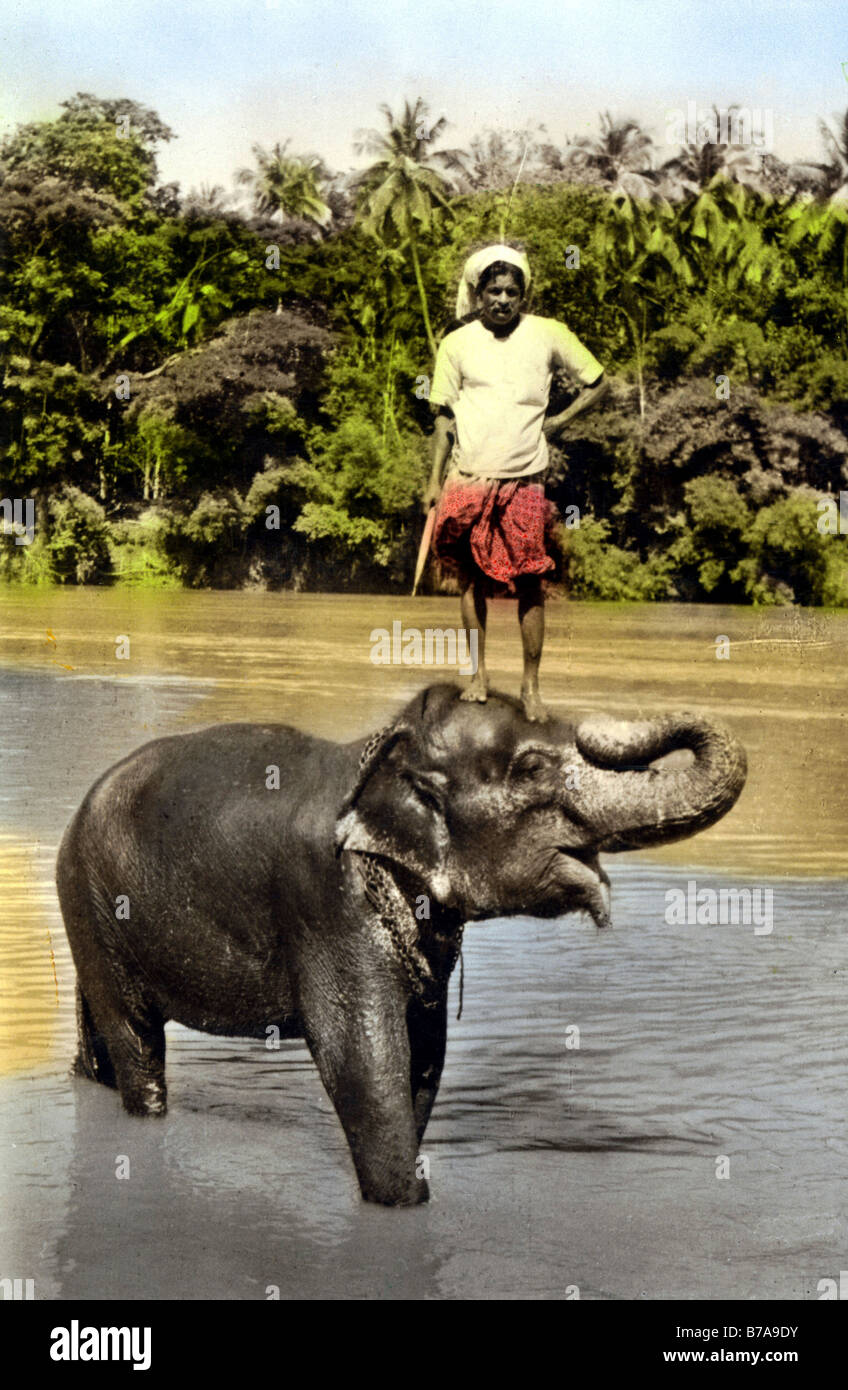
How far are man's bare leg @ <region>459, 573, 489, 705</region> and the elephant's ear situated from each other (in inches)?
8.2

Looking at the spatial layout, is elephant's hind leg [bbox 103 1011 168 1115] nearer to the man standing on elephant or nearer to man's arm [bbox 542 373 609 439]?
the man standing on elephant

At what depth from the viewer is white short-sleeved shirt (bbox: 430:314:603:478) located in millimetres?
7027

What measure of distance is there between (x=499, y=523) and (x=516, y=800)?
104 centimetres

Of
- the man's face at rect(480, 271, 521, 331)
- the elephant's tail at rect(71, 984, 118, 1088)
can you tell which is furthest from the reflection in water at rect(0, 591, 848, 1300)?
the man's face at rect(480, 271, 521, 331)

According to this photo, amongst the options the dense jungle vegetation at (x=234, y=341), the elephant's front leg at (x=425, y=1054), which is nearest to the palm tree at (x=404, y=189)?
the dense jungle vegetation at (x=234, y=341)

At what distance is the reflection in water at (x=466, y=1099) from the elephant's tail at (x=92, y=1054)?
87mm

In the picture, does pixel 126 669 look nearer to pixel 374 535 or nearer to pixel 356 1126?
pixel 374 535

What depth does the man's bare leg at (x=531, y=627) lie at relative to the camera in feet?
22.6

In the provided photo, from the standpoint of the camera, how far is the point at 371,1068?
6.80 meters

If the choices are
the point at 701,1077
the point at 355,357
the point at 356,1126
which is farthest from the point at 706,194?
the point at 356,1126

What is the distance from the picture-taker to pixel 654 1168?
8.20 metres

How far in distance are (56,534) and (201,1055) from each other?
116 inches

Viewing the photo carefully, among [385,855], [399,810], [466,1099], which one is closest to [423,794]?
[399,810]

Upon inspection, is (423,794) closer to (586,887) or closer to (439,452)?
(586,887)
